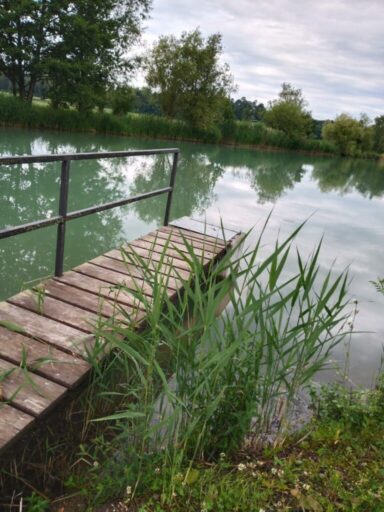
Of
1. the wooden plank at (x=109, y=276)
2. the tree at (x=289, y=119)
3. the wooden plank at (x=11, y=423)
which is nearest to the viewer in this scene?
the wooden plank at (x=11, y=423)

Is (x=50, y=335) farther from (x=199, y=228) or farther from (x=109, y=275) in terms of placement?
(x=199, y=228)

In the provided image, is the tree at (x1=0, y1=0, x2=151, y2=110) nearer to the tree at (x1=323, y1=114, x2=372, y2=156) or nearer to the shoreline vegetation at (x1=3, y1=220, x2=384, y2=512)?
the shoreline vegetation at (x1=3, y1=220, x2=384, y2=512)

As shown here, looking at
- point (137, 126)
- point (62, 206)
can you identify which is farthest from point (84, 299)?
point (137, 126)

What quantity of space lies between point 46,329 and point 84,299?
44 centimetres

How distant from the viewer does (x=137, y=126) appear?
2073 centimetres

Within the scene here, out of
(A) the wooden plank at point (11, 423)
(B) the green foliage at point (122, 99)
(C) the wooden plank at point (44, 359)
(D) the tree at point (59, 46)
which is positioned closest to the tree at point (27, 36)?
(D) the tree at point (59, 46)

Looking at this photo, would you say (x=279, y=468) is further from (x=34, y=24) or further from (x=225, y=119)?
(x=225, y=119)

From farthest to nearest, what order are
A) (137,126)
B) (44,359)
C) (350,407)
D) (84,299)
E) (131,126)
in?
(137,126) < (131,126) < (84,299) < (350,407) < (44,359)

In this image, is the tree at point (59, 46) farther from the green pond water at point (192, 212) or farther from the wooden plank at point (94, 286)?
the wooden plank at point (94, 286)

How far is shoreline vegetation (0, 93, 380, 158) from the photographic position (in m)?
16.0

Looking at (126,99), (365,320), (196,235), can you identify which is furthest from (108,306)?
(126,99)

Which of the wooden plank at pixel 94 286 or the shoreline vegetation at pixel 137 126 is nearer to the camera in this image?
the wooden plank at pixel 94 286

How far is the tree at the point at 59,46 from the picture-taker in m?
18.2

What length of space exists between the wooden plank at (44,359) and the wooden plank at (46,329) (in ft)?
0.15
